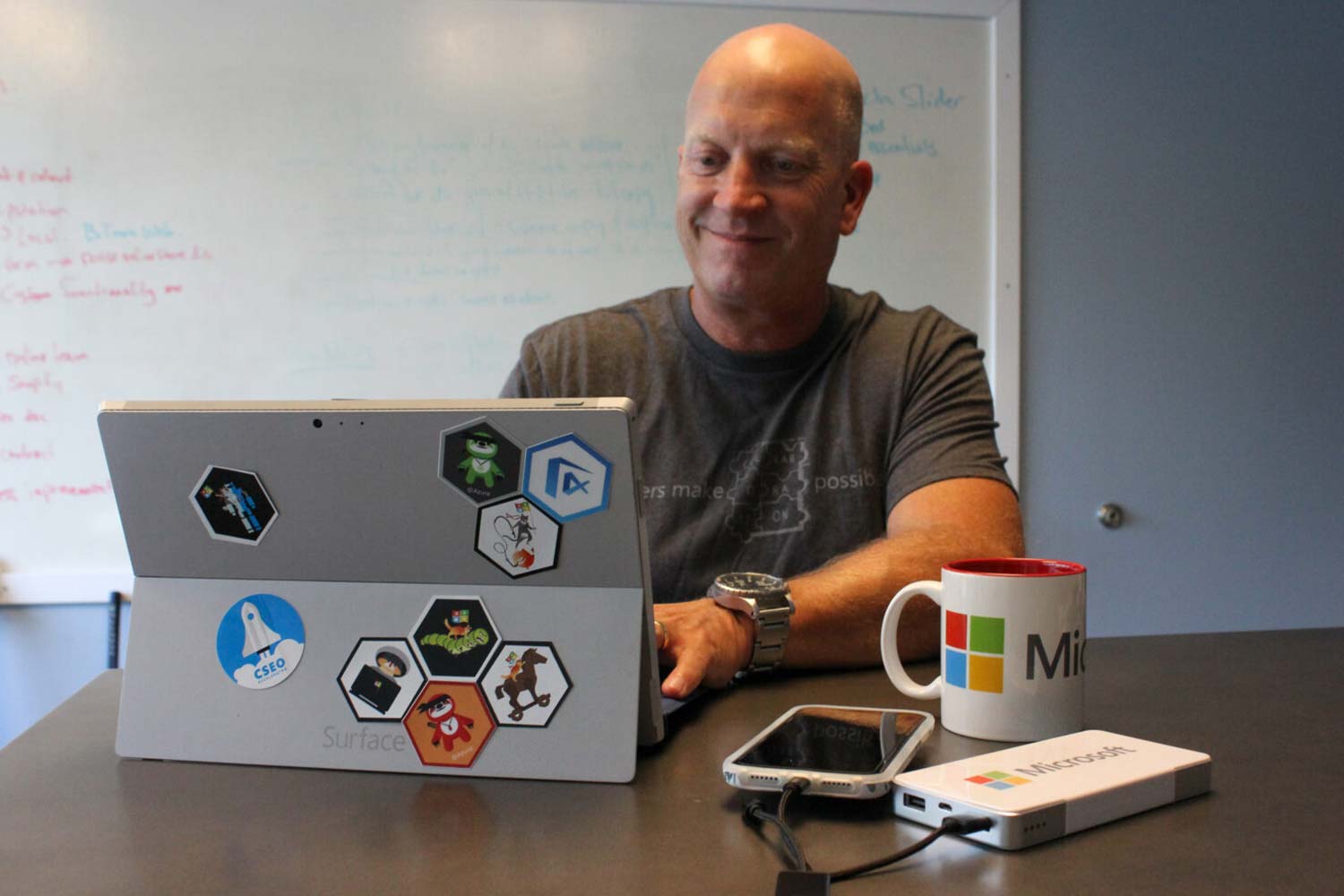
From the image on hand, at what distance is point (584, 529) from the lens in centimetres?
63

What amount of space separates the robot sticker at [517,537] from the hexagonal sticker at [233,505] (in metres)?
0.13

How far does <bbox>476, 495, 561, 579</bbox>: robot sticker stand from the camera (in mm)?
627

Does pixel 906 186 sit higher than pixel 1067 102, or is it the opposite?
pixel 1067 102

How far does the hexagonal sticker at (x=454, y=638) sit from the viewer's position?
0.64 m

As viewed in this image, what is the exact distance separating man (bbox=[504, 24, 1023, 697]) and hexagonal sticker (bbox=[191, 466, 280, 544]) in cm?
74

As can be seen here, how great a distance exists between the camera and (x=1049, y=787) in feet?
1.74

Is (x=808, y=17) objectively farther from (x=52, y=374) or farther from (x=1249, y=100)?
(x=52, y=374)

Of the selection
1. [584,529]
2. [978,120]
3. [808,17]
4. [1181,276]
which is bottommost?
[584,529]

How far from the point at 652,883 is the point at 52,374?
2125 mm

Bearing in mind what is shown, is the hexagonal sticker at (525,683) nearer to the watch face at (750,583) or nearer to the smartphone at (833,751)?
the smartphone at (833,751)

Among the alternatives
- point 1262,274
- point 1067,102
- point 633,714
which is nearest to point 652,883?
point 633,714

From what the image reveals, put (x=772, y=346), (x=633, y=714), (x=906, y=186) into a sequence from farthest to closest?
(x=906, y=186) → (x=772, y=346) → (x=633, y=714)

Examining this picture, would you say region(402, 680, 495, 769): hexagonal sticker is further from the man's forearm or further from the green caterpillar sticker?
the man's forearm

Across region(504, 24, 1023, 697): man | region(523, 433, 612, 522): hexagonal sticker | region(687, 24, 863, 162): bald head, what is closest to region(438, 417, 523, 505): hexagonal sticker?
region(523, 433, 612, 522): hexagonal sticker
